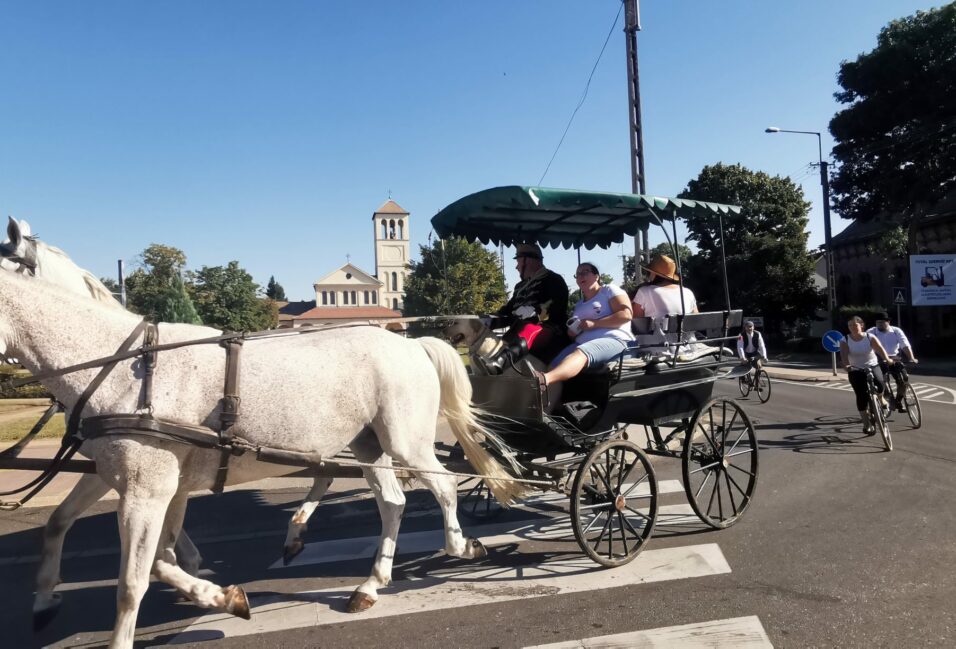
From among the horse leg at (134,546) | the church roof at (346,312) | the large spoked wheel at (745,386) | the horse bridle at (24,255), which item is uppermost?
the church roof at (346,312)

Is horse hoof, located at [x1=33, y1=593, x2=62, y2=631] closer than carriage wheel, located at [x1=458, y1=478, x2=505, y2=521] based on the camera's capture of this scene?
Yes

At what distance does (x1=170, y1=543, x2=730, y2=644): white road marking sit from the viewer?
349 cm

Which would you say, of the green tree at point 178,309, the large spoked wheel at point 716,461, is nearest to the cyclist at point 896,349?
the large spoked wheel at point 716,461

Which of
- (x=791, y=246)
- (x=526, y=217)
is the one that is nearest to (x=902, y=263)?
(x=791, y=246)

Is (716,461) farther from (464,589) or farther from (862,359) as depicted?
(862,359)

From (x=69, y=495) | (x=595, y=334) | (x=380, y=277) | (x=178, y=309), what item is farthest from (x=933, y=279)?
(x=380, y=277)

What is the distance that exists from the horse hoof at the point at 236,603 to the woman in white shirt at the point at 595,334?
2.24 metres

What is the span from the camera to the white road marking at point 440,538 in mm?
4582

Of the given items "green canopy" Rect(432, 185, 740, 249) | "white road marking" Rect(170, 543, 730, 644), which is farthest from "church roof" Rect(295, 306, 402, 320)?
"white road marking" Rect(170, 543, 730, 644)

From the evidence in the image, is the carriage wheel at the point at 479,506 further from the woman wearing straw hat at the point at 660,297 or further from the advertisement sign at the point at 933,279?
the advertisement sign at the point at 933,279

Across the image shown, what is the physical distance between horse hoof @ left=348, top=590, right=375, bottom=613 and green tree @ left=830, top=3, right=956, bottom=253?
30159 mm

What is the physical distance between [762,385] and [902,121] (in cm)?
2106

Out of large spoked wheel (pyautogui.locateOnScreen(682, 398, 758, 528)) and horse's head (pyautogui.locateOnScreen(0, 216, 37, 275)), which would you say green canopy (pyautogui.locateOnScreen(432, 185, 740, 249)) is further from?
horse's head (pyautogui.locateOnScreen(0, 216, 37, 275))

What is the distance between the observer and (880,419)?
25.6 ft
